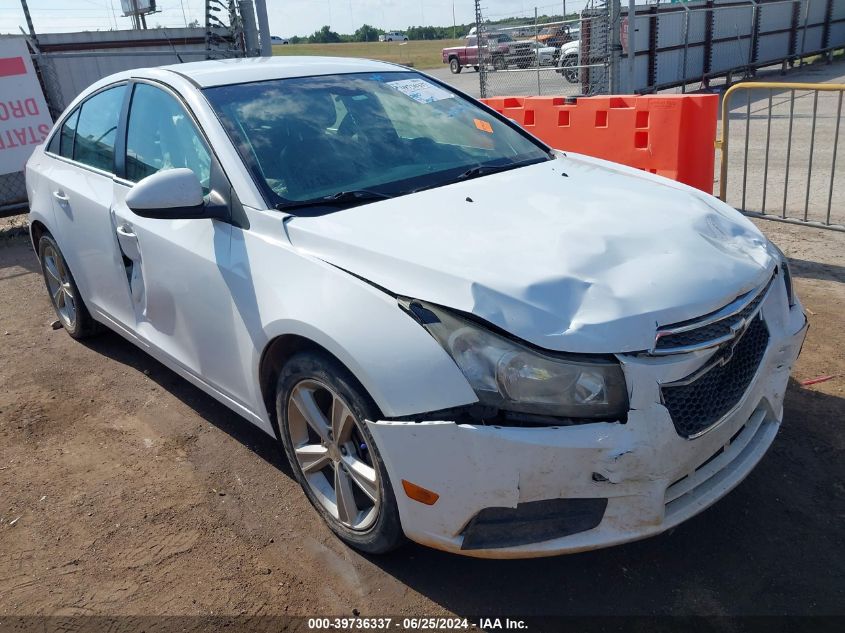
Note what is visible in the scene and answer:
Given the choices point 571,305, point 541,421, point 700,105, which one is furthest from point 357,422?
point 700,105

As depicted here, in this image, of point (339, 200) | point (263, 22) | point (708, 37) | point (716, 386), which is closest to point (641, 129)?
point (339, 200)

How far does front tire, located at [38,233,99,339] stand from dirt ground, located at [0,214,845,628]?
83cm

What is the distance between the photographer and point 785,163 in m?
9.45

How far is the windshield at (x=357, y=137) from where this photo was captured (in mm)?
3141

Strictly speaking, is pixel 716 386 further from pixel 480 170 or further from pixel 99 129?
pixel 99 129

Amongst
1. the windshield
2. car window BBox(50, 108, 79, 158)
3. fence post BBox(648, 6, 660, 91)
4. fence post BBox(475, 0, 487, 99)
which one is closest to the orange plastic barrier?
the windshield

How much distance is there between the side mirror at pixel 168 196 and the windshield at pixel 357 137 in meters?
0.25

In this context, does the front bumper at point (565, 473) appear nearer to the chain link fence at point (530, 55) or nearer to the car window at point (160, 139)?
the car window at point (160, 139)

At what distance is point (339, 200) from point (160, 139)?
1.21m

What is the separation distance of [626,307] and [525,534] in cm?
76

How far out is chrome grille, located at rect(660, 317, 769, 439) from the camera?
90.8 inches

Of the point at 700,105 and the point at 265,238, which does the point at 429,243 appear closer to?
the point at 265,238

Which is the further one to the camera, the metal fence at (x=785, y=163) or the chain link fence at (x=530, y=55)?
the chain link fence at (x=530, y=55)

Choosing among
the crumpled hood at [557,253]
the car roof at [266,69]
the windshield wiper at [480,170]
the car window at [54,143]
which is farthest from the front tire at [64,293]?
the windshield wiper at [480,170]
